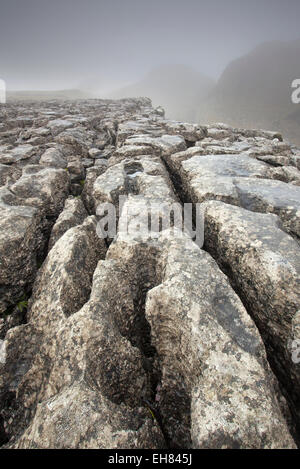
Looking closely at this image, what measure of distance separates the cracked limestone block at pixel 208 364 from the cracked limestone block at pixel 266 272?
645mm

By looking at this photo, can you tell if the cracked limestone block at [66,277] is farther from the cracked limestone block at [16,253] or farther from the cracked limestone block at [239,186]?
the cracked limestone block at [239,186]

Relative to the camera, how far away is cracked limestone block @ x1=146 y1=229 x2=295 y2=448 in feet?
11.5

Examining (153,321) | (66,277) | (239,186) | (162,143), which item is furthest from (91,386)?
(162,143)

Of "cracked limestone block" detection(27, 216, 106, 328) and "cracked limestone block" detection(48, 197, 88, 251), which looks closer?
"cracked limestone block" detection(27, 216, 106, 328)

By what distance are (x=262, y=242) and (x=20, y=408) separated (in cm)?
628

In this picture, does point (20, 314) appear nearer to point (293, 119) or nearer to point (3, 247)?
point (3, 247)

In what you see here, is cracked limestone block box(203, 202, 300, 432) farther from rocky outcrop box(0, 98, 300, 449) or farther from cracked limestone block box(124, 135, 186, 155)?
cracked limestone block box(124, 135, 186, 155)

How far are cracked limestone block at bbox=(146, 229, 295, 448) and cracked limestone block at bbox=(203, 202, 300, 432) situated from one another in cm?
65

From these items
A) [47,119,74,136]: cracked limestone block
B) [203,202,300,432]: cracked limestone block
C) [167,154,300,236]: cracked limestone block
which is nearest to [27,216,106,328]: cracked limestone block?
[203,202,300,432]: cracked limestone block

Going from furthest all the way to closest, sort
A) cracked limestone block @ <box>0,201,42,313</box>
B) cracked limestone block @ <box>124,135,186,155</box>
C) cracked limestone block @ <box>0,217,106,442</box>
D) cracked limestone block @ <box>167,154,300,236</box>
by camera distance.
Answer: cracked limestone block @ <box>124,135,186,155</box> → cracked limestone block @ <box>167,154,300,236</box> → cracked limestone block @ <box>0,201,42,313</box> → cracked limestone block @ <box>0,217,106,442</box>

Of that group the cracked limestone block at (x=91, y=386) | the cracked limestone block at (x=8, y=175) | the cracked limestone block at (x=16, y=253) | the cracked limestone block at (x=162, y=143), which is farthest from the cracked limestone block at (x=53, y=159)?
the cracked limestone block at (x=91, y=386)

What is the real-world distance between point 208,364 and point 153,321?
142cm

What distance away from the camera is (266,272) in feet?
16.9
